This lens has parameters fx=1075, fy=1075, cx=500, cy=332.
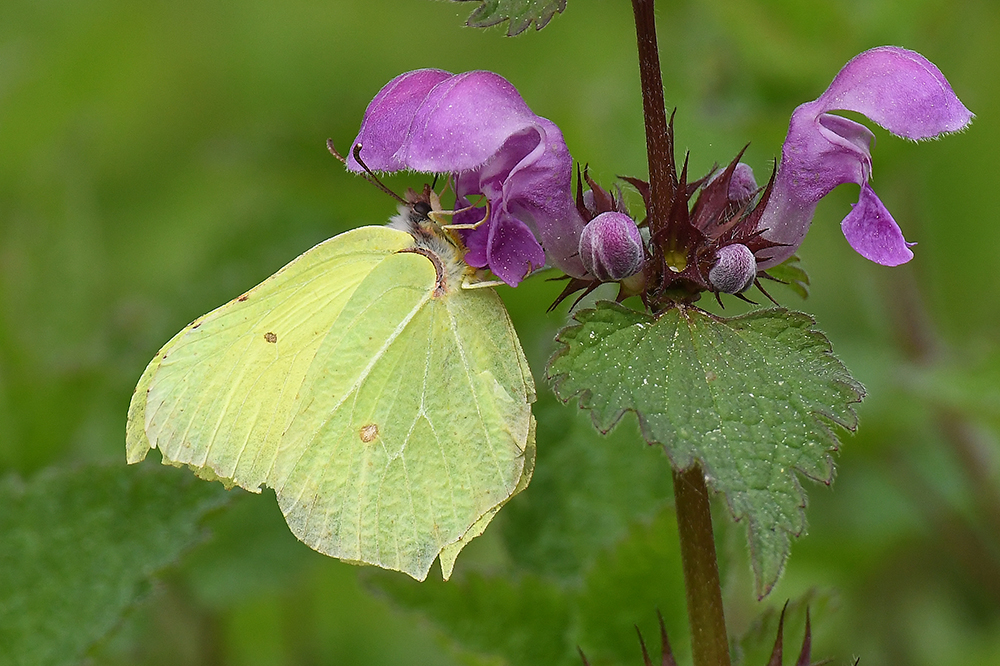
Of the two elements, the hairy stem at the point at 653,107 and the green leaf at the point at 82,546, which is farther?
the green leaf at the point at 82,546

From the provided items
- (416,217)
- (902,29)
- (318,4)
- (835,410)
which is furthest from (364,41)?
(835,410)

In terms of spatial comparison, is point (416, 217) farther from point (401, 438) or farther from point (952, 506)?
point (952, 506)

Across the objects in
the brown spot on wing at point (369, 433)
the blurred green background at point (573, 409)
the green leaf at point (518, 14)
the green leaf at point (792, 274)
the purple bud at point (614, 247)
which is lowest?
the blurred green background at point (573, 409)

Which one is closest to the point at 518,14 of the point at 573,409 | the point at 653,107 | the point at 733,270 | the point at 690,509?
the point at 653,107

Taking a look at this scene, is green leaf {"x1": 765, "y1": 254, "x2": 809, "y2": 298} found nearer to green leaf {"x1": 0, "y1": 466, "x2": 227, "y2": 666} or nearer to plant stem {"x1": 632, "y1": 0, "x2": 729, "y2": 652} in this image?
plant stem {"x1": 632, "y1": 0, "x2": 729, "y2": 652}

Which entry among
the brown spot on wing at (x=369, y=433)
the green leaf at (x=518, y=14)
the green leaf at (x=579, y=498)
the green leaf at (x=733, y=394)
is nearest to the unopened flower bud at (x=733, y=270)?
the green leaf at (x=733, y=394)

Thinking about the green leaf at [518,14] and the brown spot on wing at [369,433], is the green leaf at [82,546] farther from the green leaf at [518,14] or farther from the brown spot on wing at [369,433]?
the green leaf at [518,14]

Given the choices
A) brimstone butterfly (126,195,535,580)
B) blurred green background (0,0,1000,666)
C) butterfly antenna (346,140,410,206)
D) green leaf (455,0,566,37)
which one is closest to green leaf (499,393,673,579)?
blurred green background (0,0,1000,666)
